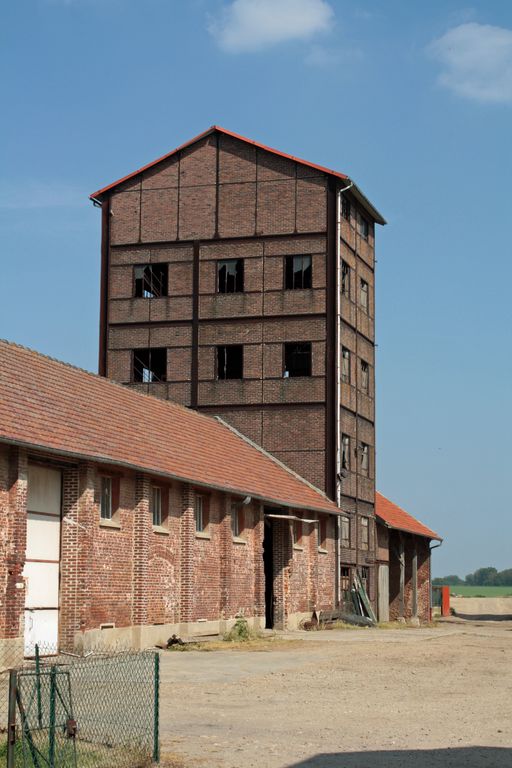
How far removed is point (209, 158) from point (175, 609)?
2046 cm

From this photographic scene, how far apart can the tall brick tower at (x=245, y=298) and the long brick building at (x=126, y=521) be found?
4012mm

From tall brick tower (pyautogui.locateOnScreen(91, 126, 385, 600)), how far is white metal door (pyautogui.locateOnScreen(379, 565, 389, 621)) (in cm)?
414

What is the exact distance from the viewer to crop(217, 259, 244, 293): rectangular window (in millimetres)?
44281

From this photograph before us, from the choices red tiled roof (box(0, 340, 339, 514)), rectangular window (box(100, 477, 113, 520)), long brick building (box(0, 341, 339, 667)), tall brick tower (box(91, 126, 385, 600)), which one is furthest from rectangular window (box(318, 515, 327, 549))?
rectangular window (box(100, 477, 113, 520))

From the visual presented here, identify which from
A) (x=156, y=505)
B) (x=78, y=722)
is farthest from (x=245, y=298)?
(x=78, y=722)

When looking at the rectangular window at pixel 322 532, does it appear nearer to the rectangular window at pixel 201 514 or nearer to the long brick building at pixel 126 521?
the long brick building at pixel 126 521

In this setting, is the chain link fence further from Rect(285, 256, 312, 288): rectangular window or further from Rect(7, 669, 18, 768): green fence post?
Rect(285, 256, 312, 288): rectangular window

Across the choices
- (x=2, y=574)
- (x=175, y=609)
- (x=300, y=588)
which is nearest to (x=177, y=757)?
(x=2, y=574)

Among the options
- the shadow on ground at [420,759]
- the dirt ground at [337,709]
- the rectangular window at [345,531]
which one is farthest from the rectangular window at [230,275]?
the shadow on ground at [420,759]

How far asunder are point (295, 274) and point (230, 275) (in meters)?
2.50

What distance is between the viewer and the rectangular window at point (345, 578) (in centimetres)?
4369

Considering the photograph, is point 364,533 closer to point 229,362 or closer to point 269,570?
point 269,570

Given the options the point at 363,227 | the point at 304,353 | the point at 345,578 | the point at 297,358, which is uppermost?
the point at 363,227

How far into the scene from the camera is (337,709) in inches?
627
